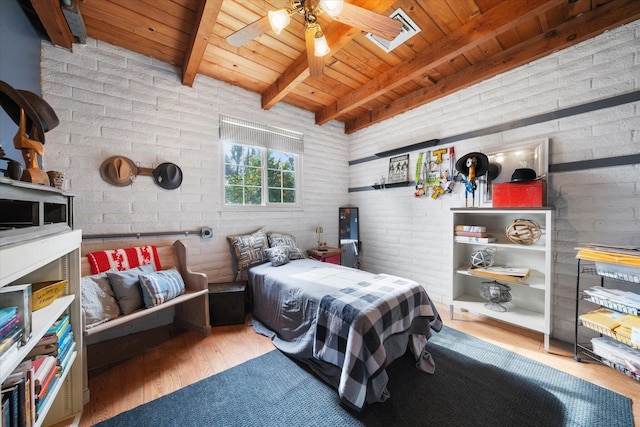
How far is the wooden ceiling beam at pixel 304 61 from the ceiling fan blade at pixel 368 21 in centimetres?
19

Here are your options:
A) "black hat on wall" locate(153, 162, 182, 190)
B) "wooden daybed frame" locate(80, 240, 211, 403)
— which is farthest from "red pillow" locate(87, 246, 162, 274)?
"black hat on wall" locate(153, 162, 182, 190)

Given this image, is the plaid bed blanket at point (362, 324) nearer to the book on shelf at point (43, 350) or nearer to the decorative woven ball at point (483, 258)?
the decorative woven ball at point (483, 258)

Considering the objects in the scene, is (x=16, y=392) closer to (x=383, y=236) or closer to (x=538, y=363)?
(x=538, y=363)

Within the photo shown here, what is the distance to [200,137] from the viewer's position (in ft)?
9.05

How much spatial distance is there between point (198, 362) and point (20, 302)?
1.39 meters

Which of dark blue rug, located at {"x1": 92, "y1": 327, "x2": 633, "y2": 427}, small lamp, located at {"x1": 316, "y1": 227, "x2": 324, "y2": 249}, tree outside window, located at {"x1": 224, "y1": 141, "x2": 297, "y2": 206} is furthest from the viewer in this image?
small lamp, located at {"x1": 316, "y1": 227, "x2": 324, "y2": 249}

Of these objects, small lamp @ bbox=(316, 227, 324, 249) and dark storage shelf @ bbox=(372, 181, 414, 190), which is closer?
dark storage shelf @ bbox=(372, 181, 414, 190)

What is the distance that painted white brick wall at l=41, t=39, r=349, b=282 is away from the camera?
207 cm

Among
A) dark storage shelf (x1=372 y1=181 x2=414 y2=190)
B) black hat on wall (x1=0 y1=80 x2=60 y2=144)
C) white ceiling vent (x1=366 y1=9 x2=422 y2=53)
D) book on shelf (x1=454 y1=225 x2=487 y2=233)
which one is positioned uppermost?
white ceiling vent (x1=366 y1=9 x2=422 y2=53)

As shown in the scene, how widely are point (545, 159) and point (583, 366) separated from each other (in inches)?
70.0

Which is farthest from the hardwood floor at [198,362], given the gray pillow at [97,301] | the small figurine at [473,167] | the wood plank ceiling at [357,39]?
the wood plank ceiling at [357,39]

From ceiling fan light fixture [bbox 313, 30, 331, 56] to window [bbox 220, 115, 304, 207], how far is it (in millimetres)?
1646

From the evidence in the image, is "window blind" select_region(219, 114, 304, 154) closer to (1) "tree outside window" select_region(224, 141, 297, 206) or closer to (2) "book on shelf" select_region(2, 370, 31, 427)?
(1) "tree outside window" select_region(224, 141, 297, 206)

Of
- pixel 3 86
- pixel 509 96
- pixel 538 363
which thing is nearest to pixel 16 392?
pixel 3 86
